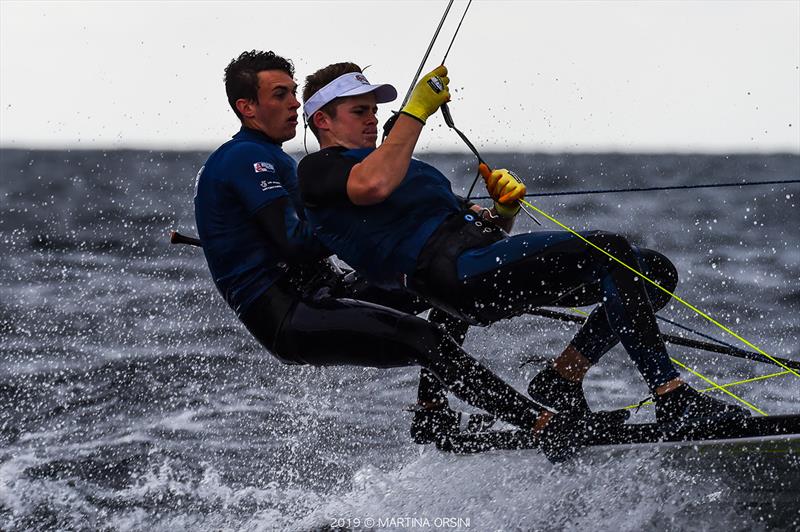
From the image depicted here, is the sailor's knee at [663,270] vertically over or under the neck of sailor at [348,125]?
under

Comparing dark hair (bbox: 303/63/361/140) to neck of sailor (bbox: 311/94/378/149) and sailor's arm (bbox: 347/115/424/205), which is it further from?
sailor's arm (bbox: 347/115/424/205)

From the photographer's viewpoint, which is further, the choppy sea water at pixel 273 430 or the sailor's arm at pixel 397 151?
the choppy sea water at pixel 273 430

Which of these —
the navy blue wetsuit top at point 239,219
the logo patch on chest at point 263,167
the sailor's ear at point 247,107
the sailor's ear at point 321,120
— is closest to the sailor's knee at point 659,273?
the sailor's ear at point 321,120

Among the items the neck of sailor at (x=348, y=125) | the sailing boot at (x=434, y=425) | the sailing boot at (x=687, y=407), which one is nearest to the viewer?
the sailing boot at (x=687, y=407)

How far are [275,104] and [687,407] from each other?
7.18 feet

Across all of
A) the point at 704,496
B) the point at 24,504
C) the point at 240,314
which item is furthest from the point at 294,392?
the point at 704,496

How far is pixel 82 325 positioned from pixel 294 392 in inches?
→ 148

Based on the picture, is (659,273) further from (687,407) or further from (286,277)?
(286,277)

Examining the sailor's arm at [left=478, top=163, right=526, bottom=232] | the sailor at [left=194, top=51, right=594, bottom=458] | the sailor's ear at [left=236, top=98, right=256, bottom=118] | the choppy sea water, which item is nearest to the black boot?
the sailor at [left=194, top=51, right=594, bottom=458]

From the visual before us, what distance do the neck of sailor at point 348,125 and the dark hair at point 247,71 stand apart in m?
0.62

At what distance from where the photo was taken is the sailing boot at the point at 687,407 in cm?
501

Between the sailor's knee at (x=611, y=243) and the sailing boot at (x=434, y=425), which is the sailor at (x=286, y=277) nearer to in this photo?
the sailing boot at (x=434, y=425)

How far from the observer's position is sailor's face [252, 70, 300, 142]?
5648 millimetres

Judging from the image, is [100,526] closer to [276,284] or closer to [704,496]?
[276,284]
